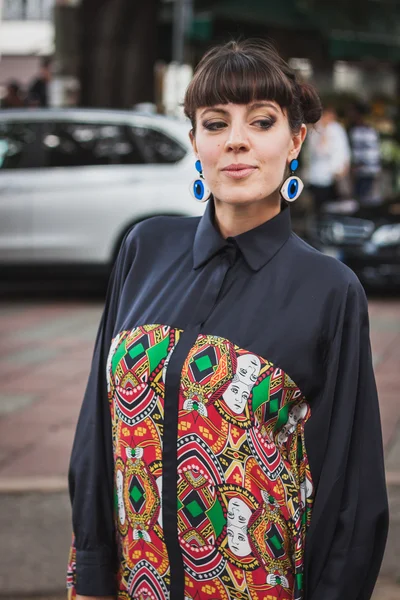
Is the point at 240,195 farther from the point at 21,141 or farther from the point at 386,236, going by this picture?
the point at 21,141

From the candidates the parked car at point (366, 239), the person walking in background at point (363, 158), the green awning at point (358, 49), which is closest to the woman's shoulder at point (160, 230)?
the parked car at point (366, 239)

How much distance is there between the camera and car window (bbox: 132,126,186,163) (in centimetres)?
986

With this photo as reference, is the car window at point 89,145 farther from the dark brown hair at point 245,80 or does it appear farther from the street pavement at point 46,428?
the dark brown hair at point 245,80

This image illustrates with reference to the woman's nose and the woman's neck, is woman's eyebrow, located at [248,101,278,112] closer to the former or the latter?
the woman's nose

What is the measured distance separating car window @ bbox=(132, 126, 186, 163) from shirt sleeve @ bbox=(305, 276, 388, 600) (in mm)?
8100

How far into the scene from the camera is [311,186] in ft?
45.2

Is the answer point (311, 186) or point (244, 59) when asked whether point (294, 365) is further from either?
point (311, 186)

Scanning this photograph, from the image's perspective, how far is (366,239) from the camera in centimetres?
998

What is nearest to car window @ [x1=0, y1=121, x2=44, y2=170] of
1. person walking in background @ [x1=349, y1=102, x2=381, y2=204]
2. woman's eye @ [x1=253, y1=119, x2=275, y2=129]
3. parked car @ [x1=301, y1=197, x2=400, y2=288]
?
parked car @ [x1=301, y1=197, x2=400, y2=288]

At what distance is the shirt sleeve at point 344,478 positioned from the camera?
73.8 inches

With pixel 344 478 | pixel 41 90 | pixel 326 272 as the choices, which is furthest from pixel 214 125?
pixel 41 90

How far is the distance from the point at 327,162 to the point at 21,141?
5.11 metres

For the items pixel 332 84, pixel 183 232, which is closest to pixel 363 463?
pixel 183 232

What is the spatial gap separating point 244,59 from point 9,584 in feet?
8.00
